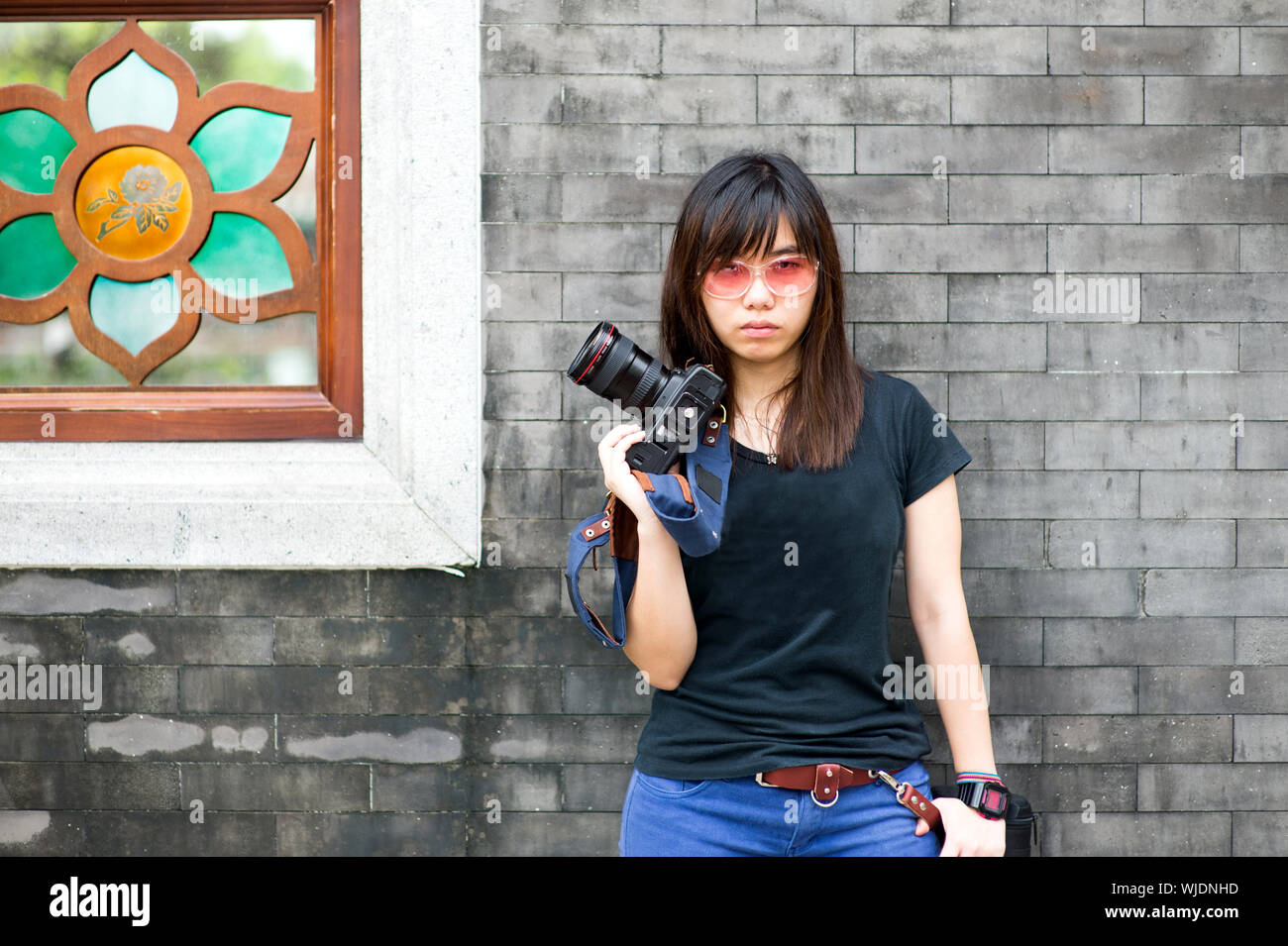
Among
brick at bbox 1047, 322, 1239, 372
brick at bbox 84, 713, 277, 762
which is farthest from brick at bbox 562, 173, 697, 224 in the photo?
brick at bbox 84, 713, 277, 762

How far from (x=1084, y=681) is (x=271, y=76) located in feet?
10.0

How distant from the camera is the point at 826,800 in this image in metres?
1.87

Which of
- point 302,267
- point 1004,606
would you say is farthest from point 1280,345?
point 302,267

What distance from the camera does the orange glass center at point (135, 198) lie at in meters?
3.06

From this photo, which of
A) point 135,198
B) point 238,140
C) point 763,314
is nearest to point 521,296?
point 238,140

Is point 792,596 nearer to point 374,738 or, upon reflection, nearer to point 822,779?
point 822,779

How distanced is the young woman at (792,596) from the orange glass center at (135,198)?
184 cm

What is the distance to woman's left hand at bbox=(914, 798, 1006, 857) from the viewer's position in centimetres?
194

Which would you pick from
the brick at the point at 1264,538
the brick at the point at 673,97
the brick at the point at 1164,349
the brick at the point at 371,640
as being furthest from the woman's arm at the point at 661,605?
the brick at the point at 1264,538

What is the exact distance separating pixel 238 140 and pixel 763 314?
1954 mm

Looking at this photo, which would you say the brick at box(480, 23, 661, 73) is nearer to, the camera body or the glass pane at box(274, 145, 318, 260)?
the glass pane at box(274, 145, 318, 260)

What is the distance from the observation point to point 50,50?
3.07 m

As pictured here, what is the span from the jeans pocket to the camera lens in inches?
29.4

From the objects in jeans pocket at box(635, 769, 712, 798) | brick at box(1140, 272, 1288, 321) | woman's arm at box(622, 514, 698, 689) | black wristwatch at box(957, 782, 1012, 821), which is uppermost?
brick at box(1140, 272, 1288, 321)
